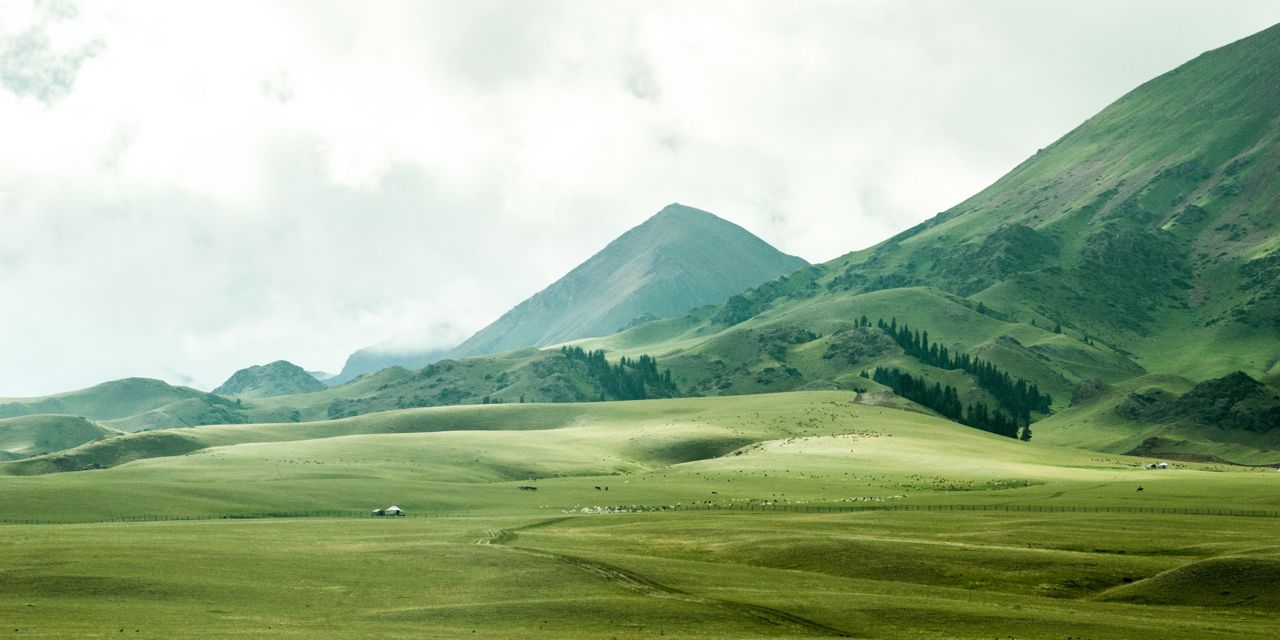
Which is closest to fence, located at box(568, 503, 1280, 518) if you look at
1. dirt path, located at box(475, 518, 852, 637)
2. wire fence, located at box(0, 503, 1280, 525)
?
wire fence, located at box(0, 503, 1280, 525)

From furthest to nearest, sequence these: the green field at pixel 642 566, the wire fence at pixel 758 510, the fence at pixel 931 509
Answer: the fence at pixel 931 509 → the wire fence at pixel 758 510 → the green field at pixel 642 566

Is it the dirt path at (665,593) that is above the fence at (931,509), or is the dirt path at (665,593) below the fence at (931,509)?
below

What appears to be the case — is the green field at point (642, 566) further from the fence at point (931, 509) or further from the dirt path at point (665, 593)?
the fence at point (931, 509)

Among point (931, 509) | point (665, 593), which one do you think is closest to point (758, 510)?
point (931, 509)

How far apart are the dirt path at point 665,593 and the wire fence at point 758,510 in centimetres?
4378

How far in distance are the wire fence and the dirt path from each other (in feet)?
144

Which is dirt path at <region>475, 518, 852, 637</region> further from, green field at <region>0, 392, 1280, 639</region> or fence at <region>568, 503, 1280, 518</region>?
fence at <region>568, 503, 1280, 518</region>

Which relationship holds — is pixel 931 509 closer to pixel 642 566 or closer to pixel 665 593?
pixel 642 566

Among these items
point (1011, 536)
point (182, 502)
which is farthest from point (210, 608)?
point (182, 502)

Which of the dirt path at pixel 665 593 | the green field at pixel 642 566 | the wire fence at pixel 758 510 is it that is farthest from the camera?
the wire fence at pixel 758 510

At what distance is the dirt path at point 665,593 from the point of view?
67.2m

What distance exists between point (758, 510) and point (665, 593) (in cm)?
6560

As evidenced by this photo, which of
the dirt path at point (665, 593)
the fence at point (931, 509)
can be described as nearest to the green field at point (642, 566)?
the dirt path at point (665, 593)

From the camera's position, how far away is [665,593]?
76.9 meters
